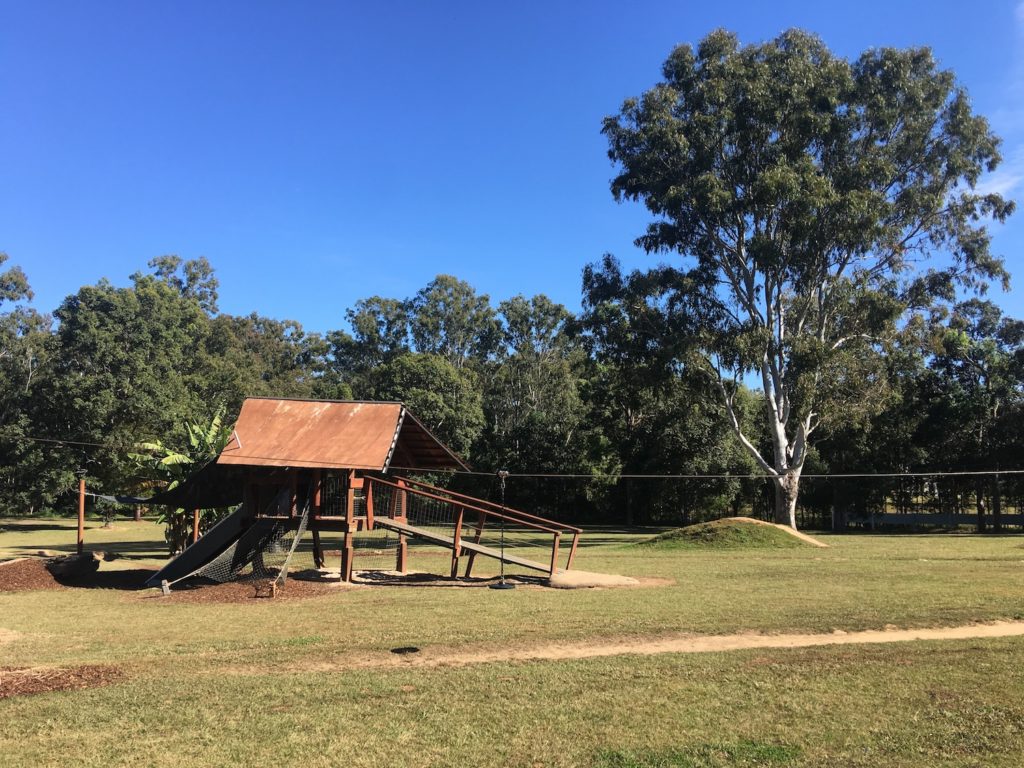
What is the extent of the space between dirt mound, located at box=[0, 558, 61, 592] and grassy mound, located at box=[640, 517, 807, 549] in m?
18.5

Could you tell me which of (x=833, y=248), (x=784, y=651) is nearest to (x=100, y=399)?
(x=833, y=248)

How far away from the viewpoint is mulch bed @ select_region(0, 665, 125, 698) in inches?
264

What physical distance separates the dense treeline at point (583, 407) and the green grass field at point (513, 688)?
859 inches

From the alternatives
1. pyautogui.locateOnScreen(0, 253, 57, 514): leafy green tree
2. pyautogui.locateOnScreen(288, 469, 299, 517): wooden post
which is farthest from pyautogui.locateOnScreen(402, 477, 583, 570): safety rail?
pyautogui.locateOnScreen(0, 253, 57, 514): leafy green tree

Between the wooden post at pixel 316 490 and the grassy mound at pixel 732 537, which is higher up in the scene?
the wooden post at pixel 316 490

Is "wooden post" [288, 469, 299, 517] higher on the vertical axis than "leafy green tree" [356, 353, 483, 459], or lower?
lower

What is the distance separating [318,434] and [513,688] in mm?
10748

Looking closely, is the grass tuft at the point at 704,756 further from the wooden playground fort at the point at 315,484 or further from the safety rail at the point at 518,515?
the safety rail at the point at 518,515

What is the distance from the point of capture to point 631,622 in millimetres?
9914

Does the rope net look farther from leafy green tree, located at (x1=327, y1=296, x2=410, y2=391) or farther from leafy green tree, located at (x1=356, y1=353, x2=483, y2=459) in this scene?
leafy green tree, located at (x1=327, y1=296, x2=410, y2=391)

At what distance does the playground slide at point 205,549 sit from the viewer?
15.1m

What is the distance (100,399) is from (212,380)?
9458 millimetres

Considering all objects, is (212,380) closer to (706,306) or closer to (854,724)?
(706,306)

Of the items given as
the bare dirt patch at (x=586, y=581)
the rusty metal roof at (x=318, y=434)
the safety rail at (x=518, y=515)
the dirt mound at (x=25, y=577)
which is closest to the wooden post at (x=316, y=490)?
the rusty metal roof at (x=318, y=434)
